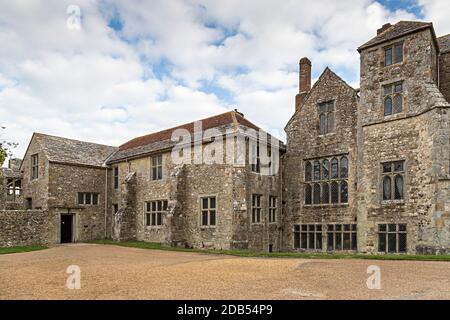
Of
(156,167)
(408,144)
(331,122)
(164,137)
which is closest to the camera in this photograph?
(408,144)

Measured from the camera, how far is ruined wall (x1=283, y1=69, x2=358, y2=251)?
22344mm

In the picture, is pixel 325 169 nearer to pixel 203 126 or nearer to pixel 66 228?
pixel 203 126

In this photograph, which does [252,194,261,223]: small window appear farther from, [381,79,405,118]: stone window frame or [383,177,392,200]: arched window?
[381,79,405,118]: stone window frame

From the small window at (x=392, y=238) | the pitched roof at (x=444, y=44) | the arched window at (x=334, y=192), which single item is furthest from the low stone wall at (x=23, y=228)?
the pitched roof at (x=444, y=44)

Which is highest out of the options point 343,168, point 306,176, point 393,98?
point 393,98

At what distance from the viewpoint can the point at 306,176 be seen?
2448cm

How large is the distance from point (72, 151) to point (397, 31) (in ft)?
78.8

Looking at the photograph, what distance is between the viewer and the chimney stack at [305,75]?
27047mm

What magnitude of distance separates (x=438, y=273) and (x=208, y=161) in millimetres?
14220

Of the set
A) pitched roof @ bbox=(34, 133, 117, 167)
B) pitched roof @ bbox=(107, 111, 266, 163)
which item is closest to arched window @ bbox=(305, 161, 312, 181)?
pitched roof @ bbox=(107, 111, 266, 163)

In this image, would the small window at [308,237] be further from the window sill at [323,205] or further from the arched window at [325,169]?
the arched window at [325,169]

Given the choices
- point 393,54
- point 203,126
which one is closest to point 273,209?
point 203,126

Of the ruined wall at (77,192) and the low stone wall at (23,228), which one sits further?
the ruined wall at (77,192)

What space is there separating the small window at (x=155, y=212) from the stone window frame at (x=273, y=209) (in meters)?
7.04
